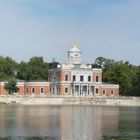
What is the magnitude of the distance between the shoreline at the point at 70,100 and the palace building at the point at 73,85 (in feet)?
18.7

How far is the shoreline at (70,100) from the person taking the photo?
102 metres

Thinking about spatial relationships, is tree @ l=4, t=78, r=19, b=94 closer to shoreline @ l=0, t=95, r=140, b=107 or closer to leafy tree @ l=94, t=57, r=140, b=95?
shoreline @ l=0, t=95, r=140, b=107

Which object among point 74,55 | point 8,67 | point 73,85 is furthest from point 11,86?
point 8,67

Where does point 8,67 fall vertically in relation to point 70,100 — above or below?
above

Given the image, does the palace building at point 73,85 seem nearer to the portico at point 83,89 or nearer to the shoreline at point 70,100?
the portico at point 83,89

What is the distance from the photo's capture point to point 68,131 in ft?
129

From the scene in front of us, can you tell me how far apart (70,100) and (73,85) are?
721cm

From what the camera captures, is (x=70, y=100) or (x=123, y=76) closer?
(x=70, y=100)

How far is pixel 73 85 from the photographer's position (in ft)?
363

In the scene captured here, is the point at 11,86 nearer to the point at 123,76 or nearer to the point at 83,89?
the point at 83,89

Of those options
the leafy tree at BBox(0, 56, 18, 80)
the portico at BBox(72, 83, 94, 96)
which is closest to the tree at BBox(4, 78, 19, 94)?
the portico at BBox(72, 83, 94, 96)

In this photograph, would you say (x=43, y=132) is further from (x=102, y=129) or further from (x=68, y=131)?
(x=102, y=129)

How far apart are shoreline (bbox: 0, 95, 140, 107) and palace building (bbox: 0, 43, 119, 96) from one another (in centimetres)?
570

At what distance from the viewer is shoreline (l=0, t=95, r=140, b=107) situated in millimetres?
102438
